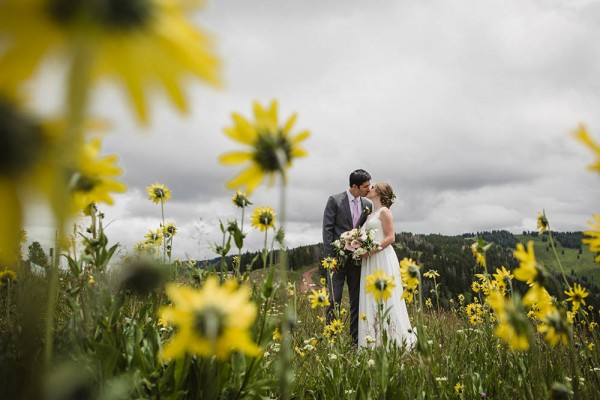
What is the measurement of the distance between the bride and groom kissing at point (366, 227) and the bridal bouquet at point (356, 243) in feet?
1.04

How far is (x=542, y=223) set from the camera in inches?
111

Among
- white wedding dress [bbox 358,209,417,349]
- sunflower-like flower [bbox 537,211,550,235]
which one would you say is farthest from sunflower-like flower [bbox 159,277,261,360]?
white wedding dress [bbox 358,209,417,349]

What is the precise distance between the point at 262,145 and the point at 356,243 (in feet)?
17.7

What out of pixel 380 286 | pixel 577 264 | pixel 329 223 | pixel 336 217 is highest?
pixel 336 217

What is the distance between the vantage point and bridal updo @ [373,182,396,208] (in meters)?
7.19

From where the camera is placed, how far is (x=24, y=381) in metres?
1.18

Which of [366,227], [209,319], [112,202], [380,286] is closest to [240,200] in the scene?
[380,286]

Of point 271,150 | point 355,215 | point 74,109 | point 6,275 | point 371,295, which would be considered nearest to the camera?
point 74,109

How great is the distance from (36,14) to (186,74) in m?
0.18

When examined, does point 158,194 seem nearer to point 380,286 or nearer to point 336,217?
point 380,286

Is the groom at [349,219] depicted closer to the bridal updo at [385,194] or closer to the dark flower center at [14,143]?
the bridal updo at [385,194]

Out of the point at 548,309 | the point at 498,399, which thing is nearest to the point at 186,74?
the point at 548,309

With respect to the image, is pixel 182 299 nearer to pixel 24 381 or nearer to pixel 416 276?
pixel 24 381

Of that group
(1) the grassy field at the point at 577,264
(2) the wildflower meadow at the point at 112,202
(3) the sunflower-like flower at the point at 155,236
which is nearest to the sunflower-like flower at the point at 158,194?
(3) the sunflower-like flower at the point at 155,236
